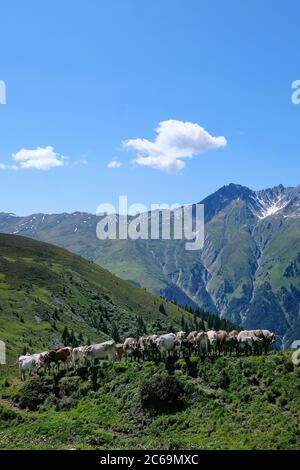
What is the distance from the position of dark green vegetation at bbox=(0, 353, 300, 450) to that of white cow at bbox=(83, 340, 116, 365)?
1.74m

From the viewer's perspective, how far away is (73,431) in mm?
41656

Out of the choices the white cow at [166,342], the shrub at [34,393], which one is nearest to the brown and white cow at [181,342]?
the white cow at [166,342]

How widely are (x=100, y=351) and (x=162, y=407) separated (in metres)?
12.7

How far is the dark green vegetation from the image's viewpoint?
38.4 m

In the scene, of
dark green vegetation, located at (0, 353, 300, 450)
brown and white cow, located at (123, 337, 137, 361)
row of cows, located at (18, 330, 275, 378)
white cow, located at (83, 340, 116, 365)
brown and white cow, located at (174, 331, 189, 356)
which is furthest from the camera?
brown and white cow, located at (123, 337, 137, 361)

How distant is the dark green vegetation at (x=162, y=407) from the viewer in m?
38.4

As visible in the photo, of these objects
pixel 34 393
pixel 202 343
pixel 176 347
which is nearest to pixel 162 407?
pixel 176 347

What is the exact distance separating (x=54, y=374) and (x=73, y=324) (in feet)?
378

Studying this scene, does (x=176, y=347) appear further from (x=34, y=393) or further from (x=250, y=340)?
(x=34, y=393)

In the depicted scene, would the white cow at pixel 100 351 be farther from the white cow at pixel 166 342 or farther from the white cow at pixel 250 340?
the white cow at pixel 250 340

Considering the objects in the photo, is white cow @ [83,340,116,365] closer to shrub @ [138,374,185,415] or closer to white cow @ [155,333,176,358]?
white cow @ [155,333,176,358]

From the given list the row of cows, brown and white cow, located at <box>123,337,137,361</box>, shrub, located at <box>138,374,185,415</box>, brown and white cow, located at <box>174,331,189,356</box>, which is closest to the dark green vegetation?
shrub, located at <box>138,374,185,415</box>

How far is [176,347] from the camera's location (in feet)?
175
